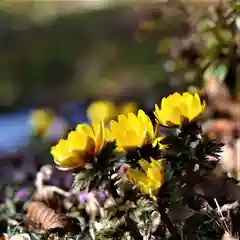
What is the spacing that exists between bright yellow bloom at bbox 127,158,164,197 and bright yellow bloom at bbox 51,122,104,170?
42 mm

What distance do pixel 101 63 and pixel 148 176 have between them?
2.17 meters

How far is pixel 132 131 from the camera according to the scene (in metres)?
0.63

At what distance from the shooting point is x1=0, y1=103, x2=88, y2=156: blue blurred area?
132 centimetres

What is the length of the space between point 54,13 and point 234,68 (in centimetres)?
193

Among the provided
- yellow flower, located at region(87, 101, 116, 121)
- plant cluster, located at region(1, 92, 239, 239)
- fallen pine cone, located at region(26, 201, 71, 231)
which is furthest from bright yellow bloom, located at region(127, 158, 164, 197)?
yellow flower, located at region(87, 101, 116, 121)

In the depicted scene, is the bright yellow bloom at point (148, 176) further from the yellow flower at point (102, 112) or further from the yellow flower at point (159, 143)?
the yellow flower at point (102, 112)

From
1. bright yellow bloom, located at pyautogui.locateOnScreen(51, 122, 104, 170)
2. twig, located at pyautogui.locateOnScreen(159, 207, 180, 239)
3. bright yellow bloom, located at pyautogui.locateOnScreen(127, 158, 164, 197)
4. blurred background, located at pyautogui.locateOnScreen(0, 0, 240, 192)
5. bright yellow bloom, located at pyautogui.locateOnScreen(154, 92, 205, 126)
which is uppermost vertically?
bright yellow bloom, located at pyautogui.locateOnScreen(154, 92, 205, 126)

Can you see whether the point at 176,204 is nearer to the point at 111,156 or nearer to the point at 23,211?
the point at 111,156

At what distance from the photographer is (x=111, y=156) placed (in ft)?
2.07

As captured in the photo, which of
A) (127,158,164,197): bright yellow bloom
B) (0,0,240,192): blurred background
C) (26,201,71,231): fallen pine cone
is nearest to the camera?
(127,158,164,197): bright yellow bloom

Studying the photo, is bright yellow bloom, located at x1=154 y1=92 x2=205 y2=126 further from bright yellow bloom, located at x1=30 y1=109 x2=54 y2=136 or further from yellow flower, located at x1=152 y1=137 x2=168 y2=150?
bright yellow bloom, located at x1=30 y1=109 x2=54 y2=136

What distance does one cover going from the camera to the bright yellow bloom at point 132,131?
63cm

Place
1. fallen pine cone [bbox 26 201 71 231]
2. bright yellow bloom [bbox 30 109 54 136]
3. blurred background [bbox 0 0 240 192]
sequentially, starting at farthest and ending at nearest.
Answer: bright yellow bloom [bbox 30 109 54 136]
blurred background [bbox 0 0 240 192]
fallen pine cone [bbox 26 201 71 231]

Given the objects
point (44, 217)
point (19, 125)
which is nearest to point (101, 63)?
point (19, 125)
